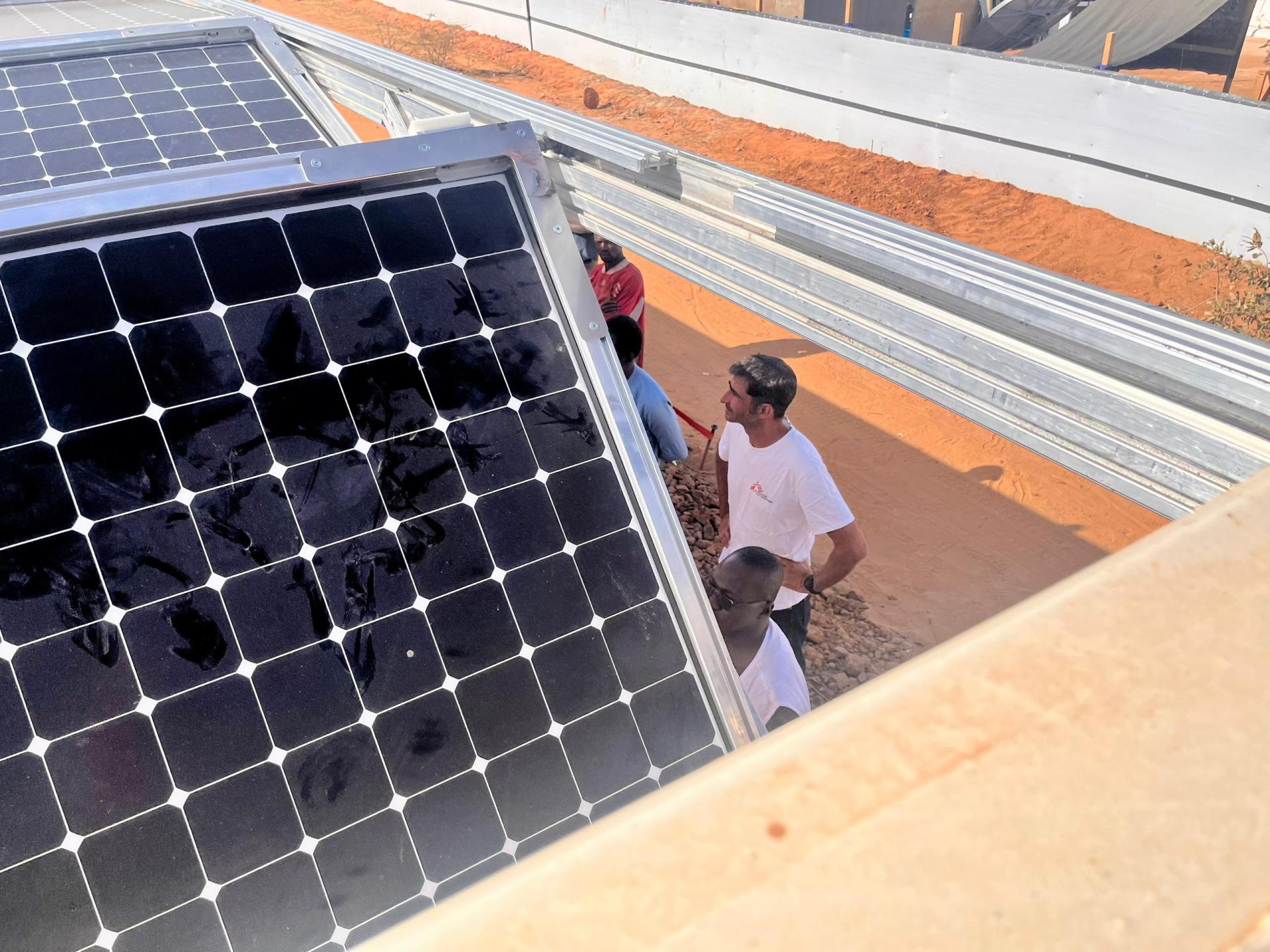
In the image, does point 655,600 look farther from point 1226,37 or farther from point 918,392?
point 1226,37

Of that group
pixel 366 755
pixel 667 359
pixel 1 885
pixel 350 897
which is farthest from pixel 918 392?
pixel 667 359

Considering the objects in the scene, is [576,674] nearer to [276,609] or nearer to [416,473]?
[416,473]

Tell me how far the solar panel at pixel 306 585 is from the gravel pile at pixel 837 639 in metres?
3.20

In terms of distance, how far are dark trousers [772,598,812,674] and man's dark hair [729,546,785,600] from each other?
775 mm

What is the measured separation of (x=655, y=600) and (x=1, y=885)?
1.78 meters

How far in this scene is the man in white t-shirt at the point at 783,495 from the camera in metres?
4.70

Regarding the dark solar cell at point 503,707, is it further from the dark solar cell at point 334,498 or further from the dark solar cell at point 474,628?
the dark solar cell at point 334,498

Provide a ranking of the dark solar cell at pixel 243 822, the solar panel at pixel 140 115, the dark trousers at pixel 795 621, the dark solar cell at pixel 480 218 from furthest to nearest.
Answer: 1. the solar panel at pixel 140 115
2. the dark trousers at pixel 795 621
3. the dark solar cell at pixel 480 218
4. the dark solar cell at pixel 243 822

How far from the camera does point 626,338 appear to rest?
5.73 meters

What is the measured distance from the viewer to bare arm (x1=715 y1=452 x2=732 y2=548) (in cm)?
556

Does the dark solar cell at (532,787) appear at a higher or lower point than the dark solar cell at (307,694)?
lower

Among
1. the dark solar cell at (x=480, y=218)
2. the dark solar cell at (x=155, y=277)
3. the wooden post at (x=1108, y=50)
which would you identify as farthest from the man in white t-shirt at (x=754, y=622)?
the wooden post at (x=1108, y=50)

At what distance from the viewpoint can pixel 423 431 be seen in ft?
8.73

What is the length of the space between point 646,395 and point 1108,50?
18123 mm
